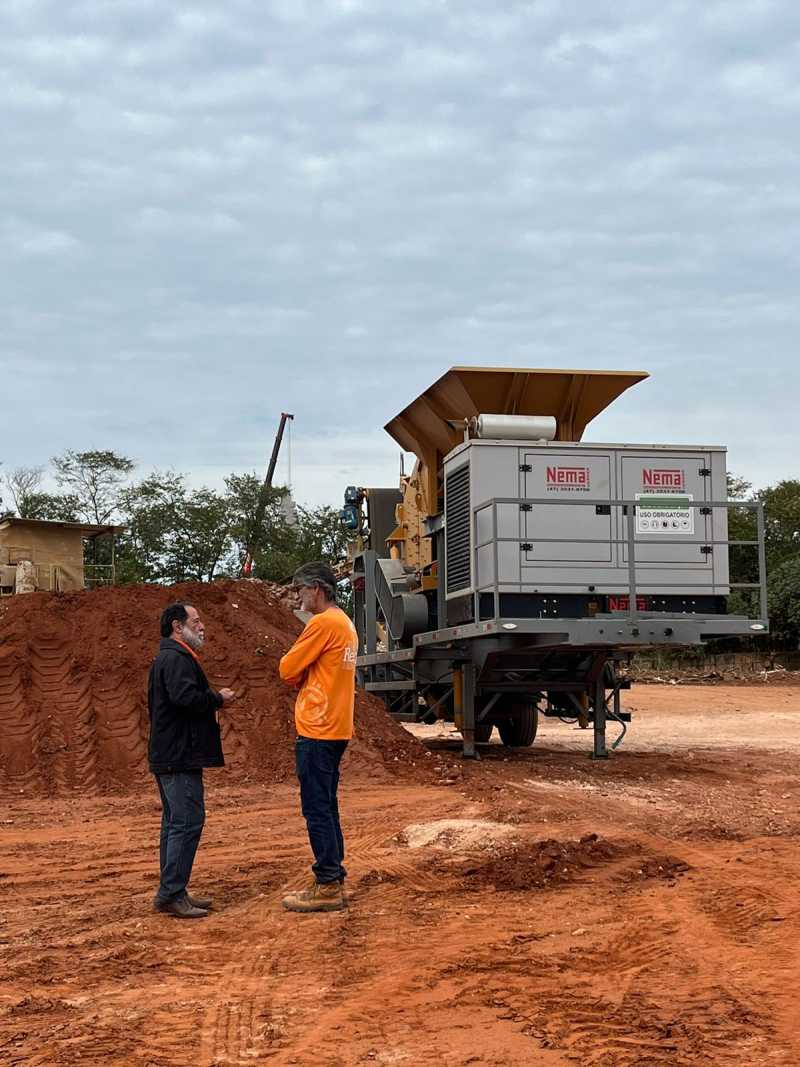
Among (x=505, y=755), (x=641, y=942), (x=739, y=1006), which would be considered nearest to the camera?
(x=739, y=1006)

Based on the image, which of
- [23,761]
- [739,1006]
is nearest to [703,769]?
[23,761]

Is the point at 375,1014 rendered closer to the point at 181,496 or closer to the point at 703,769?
the point at 703,769

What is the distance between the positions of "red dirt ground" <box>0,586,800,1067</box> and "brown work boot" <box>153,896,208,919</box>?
0.33 feet

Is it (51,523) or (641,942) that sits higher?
(51,523)

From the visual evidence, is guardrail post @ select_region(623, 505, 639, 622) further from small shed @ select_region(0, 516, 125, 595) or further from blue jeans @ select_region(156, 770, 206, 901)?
small shed @ select_region(0, 516, 125, 595)

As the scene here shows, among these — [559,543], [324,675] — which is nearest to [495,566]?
[559,543]

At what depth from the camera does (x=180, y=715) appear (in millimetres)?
7336

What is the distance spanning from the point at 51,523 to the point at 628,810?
2072 centimetres

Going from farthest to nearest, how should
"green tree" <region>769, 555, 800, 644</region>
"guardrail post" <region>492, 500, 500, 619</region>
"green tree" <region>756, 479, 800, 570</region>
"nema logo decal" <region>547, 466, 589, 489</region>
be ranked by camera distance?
"green tree" <region>756, 479, 800, 570</region>, "green tree" <region>769, 555, 800, 644</region>, "nema logo decal" <region>547, 466, 589, 489</region>, "guardrail post" <region>492, 500, 500, 619</region>

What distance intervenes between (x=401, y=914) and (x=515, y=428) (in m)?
8.18

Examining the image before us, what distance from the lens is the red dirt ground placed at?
4809mm

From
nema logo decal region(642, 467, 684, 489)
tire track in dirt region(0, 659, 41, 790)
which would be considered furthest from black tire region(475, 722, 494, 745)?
tire track in dirt region(0, 659, 41, 790)

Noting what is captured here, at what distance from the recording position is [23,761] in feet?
45.7

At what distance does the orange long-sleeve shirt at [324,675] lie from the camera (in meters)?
7.34
